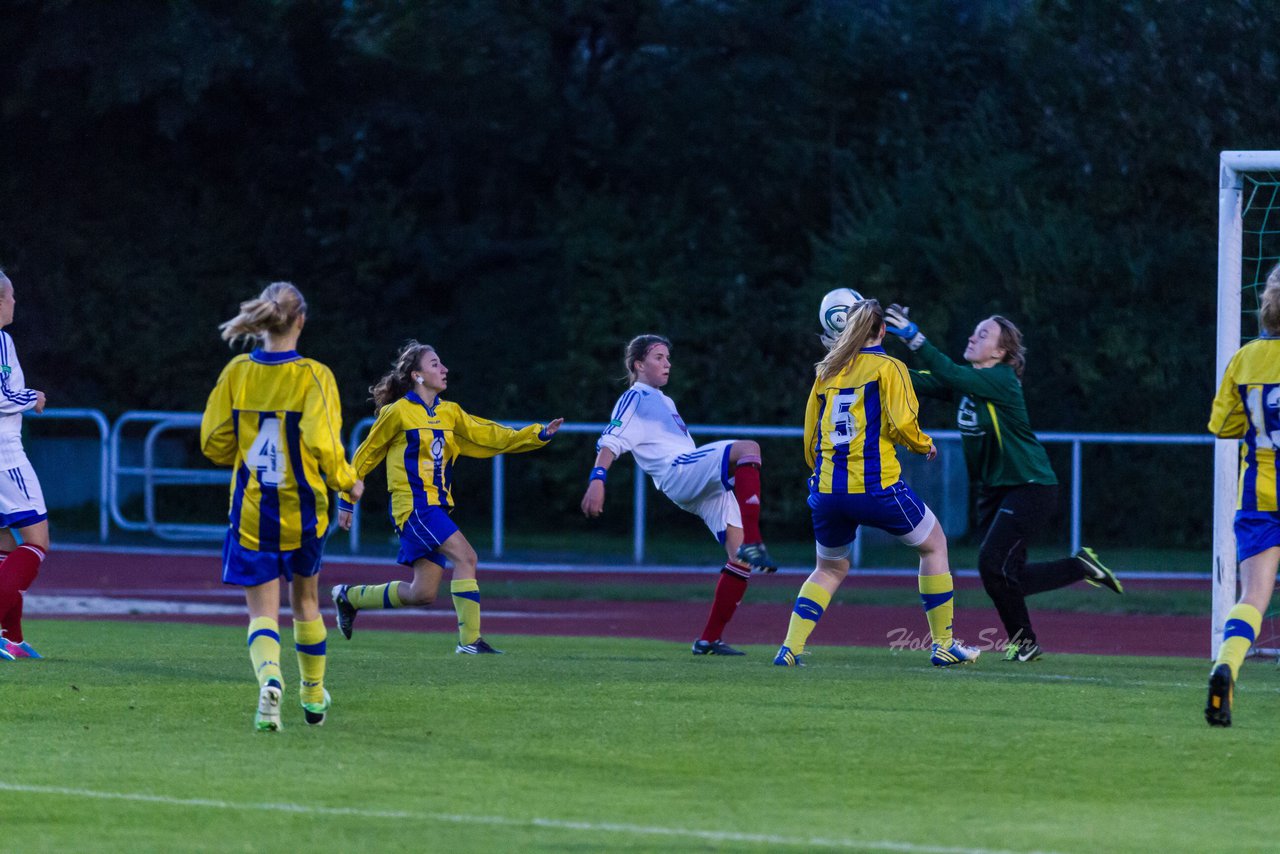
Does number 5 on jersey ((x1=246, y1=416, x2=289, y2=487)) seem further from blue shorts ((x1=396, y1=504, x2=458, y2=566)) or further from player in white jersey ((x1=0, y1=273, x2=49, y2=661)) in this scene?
blue shorts ((x1=396, y1=504, x2=458, y2=566))

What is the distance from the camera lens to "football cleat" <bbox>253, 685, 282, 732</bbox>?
744 centimetres

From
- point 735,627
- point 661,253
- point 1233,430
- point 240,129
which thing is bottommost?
point 735,627

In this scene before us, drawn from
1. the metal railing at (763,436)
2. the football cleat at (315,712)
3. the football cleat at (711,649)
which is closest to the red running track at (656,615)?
the metal railing at (763,436)

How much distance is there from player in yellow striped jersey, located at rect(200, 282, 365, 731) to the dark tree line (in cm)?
1466

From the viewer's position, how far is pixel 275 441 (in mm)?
7469

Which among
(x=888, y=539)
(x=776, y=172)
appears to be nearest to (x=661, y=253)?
(x=776, y=172)

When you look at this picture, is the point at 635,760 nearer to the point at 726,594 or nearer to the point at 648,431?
the point at 726,594

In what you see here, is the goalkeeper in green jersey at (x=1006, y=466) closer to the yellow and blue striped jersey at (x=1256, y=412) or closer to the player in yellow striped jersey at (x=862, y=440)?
the player in yellow striped jersey at (x=862, y=440)

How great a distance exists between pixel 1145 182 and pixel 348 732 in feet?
54.3

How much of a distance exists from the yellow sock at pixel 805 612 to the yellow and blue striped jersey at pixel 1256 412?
9.06ft

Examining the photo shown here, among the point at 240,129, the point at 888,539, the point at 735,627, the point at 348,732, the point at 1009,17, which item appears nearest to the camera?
the point at 348,732

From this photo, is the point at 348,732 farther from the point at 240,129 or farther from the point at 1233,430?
the point at 240,129

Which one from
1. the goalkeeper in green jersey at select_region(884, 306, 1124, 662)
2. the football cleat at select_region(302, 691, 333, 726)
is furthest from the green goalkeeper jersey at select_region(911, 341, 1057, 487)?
the football cleat at select_region(302, 691, 333, 726)

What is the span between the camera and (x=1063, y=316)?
2191 cm
